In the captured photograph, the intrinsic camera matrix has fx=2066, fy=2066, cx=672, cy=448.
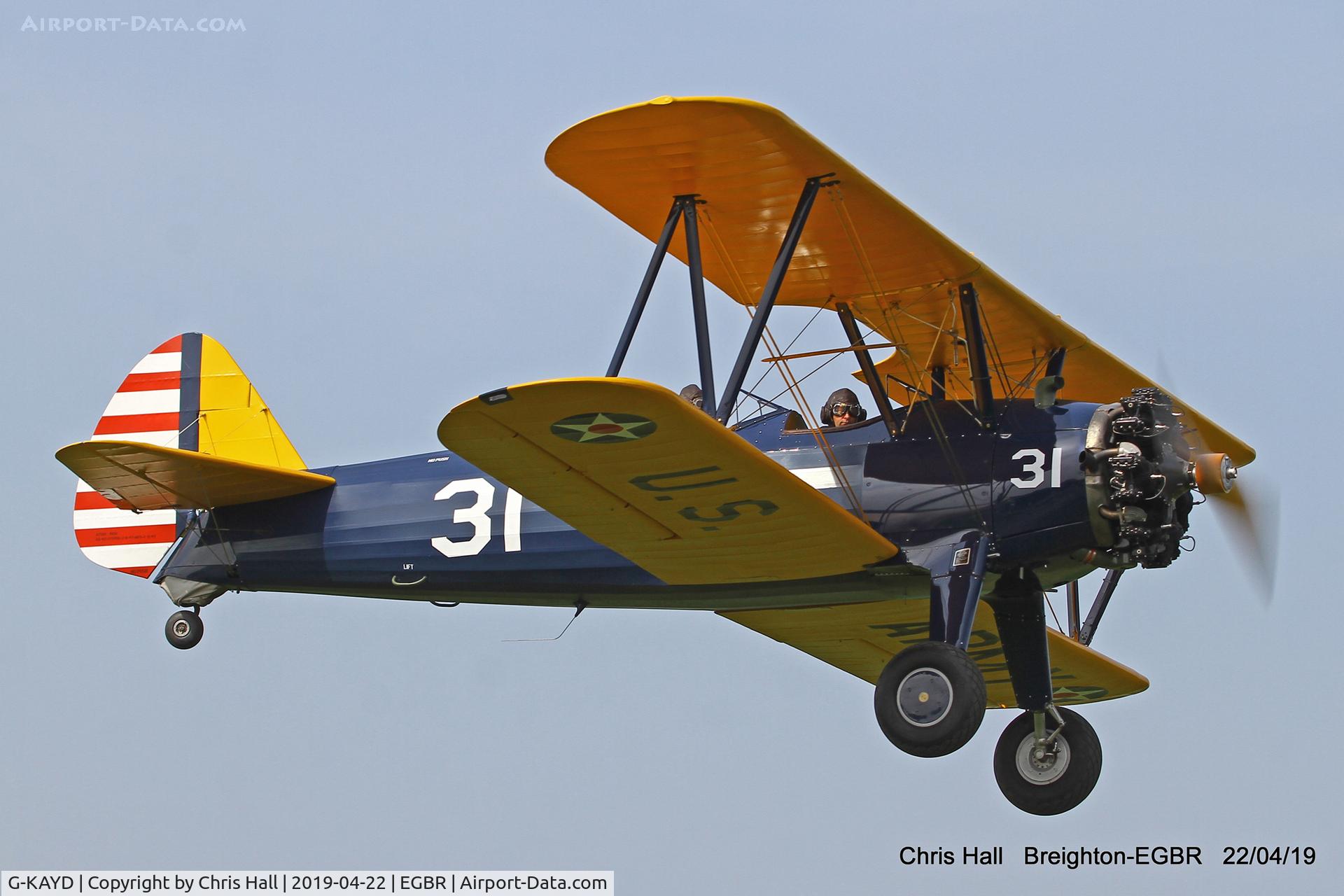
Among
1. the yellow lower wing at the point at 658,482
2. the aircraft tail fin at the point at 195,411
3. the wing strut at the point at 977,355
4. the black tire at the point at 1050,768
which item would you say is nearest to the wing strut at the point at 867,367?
the wing strut at the point at 977,355

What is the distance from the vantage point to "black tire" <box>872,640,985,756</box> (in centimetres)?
1045

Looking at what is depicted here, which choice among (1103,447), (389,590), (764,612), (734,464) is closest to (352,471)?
(389,590)

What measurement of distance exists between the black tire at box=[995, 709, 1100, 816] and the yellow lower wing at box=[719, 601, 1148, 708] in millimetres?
839

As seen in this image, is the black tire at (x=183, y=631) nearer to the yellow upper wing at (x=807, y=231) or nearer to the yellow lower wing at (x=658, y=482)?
the yellow lower wing at (x=658, y=482)

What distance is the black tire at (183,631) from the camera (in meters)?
13.2

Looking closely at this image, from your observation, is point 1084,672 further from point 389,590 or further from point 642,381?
point 642,381

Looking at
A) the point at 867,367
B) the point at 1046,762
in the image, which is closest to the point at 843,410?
the point at 867,367

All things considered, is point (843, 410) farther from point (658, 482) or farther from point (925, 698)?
point (925, 698)

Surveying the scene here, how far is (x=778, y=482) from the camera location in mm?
10625

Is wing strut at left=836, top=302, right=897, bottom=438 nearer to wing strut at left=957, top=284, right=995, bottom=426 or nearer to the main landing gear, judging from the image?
wing strut at left=957, top=284, right=995, bottom=426

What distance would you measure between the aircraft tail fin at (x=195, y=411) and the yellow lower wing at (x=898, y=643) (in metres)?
3.54

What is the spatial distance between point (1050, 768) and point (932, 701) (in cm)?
228

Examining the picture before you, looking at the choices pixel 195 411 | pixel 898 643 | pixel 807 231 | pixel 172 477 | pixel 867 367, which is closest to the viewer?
pixel 807 231

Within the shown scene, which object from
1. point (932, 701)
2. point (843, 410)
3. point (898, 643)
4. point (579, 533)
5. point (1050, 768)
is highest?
point (843, 410)
